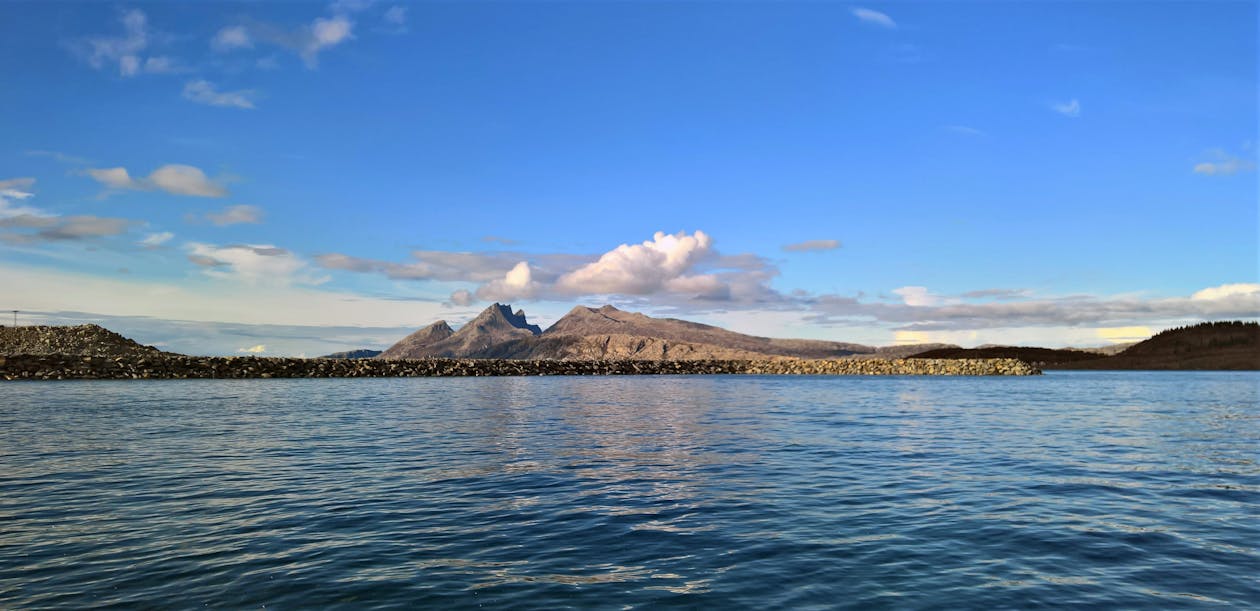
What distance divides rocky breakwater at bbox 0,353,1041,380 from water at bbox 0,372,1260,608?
81.2 m

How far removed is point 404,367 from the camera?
126625 millimetres

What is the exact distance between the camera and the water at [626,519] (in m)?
9.99

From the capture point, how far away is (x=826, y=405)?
2031 inches

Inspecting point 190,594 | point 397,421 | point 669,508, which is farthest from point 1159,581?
point 397,421

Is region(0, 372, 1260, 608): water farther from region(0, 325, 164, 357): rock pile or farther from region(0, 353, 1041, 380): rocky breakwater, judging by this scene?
region(0, 325, 164, 357): rock pile

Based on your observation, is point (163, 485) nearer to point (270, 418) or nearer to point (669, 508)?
point (669, 508)

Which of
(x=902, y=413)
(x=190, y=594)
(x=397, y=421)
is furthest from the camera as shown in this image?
(x=902, y=413)

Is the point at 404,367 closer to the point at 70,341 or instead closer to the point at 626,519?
the point at 70,341

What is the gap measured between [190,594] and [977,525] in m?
13.3

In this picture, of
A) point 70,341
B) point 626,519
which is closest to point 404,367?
point 70,341

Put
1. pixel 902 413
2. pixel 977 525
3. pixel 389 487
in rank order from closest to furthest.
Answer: pixel 977 525 < pixel 389 487 < pixel 902 413

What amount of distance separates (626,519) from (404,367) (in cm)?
11898

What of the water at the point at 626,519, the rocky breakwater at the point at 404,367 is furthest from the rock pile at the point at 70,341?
the water at the point at 626,519

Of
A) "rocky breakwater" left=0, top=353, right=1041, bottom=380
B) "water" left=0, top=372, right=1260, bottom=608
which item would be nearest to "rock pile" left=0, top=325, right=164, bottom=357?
"rocky breakwater" left=0, top=353, right=1041, bottom=380
